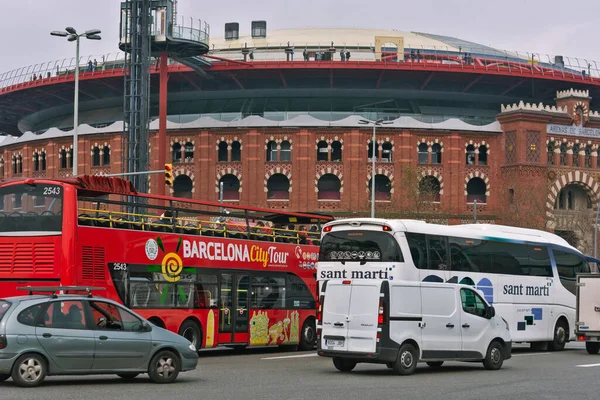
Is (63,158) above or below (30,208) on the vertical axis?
above

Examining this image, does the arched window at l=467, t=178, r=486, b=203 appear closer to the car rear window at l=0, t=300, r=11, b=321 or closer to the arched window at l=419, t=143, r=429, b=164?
the arched window at l=419, t=143, r=429, b=164

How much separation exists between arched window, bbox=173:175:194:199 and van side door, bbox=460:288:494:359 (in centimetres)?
5287

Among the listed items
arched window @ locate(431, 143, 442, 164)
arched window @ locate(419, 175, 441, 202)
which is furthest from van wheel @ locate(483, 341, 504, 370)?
arched window @ locate(431, 143, 442, 164)

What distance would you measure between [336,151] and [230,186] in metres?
8.00

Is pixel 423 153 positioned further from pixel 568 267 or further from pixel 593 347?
pixel 593 347

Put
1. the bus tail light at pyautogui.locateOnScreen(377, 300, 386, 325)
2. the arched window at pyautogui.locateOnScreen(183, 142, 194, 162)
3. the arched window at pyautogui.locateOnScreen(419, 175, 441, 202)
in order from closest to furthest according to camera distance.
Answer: the bus tail light at pyautogui.locateOnScreen(377, 300, 386, 325)
the arched window at pyautogui.locateOnScreen(419, 175, 441, 202)
the arched window at pyautogui.locateOnScreen(183, 142, 194, 162)

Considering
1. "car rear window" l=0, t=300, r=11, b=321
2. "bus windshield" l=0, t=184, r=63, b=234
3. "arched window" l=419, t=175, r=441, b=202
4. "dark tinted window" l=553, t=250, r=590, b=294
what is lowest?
"car rear window" l=0, t=300, r=11, b=321

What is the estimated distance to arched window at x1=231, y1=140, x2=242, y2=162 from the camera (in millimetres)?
73250

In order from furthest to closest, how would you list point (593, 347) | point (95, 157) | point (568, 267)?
point (95, 157), point (568, 267), point (593, 347)

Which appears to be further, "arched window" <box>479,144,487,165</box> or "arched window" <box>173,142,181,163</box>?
"arched window" <box>479,144,487,165</box>

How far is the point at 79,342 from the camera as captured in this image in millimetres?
16797

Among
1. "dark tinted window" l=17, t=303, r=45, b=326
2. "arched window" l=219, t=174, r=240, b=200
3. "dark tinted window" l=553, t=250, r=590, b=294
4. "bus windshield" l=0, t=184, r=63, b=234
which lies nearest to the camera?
"dark tinted window" l=17, t=303, r=45, b=326

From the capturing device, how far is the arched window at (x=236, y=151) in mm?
73250

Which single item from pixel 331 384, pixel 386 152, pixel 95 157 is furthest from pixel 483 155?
pixel 331 384
